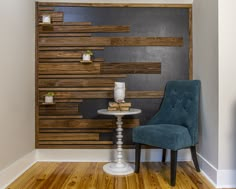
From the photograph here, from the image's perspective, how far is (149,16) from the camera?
3.11 m

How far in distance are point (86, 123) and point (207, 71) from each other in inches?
62.3

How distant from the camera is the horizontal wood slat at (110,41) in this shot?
3084 millimetres

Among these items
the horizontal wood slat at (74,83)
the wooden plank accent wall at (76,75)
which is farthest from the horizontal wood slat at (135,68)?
the horizontal wood slat at (74,83)

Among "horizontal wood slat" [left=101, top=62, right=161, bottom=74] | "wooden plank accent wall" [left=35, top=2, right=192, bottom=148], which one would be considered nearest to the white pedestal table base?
"wooden plank accent wall" [left=35, top=2, right=192, bottom=148]

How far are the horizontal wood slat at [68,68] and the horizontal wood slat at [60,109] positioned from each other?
42cm

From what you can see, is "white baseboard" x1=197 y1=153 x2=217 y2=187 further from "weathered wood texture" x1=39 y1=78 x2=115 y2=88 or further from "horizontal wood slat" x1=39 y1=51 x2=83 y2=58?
"horizontal wood slat" x1=39 y1=51 x2=83 y2=58

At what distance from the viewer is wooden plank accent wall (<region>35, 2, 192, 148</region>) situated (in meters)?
3.08

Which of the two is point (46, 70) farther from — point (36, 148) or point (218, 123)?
point (218, 123)

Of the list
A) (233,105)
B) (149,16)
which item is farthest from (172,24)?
(233,105)

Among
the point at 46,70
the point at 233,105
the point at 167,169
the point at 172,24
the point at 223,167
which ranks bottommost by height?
the point at 167,169

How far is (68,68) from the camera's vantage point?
10.1 ft

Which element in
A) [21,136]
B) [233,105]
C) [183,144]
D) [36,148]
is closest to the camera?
[233,105]

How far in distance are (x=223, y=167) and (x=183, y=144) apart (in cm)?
41

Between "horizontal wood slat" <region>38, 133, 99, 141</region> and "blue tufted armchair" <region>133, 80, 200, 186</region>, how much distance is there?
70cm
